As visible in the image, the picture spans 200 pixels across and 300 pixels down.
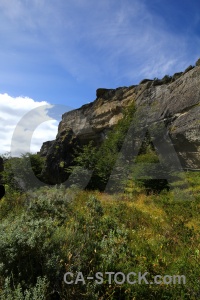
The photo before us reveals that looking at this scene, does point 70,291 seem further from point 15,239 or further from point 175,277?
point 175,277

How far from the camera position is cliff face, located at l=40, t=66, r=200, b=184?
18.9 meters

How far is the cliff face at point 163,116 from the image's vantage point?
1885 centimetres

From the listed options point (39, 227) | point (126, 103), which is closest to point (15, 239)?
point (39, 227)

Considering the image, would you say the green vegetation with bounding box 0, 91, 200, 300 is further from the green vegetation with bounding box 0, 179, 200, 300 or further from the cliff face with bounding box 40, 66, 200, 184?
the cliff face with bounding box 40, 66, 200, 184

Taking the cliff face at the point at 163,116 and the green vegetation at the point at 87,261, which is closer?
the green vegetation at the point at 87,261

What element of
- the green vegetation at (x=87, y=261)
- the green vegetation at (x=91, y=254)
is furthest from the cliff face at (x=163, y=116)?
the green vegetation at (x=87, y=261)

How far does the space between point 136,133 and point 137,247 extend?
17.6 metres

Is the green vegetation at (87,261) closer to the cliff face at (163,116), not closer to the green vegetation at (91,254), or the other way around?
the green vegetation at (91,254)

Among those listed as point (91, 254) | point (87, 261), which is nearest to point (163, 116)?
point (91, 254)

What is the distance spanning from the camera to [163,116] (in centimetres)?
2231

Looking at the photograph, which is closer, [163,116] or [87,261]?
[87,261]

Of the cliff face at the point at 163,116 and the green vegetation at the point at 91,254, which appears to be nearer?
the green vegetation at the point at 91,254

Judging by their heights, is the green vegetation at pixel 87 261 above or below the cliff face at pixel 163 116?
below

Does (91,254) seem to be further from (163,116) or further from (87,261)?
(163,116)
